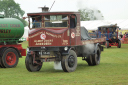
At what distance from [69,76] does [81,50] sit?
3034 mm

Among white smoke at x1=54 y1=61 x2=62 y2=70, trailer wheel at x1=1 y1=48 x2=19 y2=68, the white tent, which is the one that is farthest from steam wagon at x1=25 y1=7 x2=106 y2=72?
the white tent

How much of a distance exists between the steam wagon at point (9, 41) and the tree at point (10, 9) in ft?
217

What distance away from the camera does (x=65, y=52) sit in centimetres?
1146

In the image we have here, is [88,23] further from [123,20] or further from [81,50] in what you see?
[81,50]

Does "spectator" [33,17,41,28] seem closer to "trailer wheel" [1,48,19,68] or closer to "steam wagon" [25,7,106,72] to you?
"steam wagon" [25,7,106,72]

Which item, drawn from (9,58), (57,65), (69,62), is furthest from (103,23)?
(69,62)

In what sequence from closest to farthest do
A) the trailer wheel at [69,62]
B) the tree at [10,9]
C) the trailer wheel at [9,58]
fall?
1. the trailer wheel at [69,62]
2. the trailer wheel at [9,58]
3. the tree at [10,9]

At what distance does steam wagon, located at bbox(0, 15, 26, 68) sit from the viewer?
13.9m

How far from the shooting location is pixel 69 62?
1160cm

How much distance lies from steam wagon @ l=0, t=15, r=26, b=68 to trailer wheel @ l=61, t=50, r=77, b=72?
12.2 feet

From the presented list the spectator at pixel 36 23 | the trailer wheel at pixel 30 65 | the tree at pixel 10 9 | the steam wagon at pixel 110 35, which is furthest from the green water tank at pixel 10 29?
the tree at pixel 10 9

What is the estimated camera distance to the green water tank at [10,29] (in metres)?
14.0

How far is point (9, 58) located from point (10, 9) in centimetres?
7021

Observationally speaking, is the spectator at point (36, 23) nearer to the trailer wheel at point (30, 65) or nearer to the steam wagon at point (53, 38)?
the steam wagon at point (53, 38)
